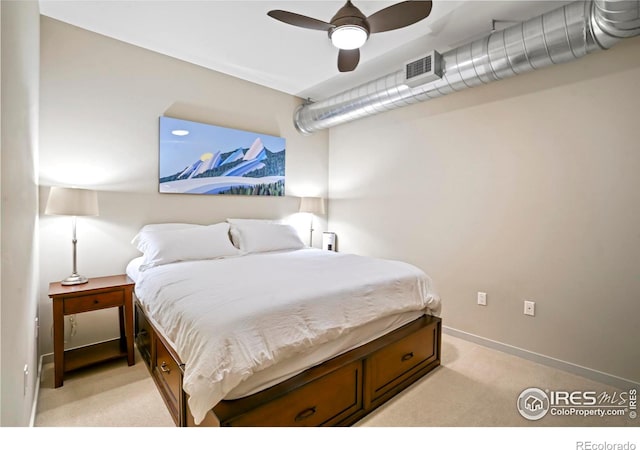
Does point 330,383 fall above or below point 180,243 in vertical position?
below

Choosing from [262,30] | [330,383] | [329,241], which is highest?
[262,30]

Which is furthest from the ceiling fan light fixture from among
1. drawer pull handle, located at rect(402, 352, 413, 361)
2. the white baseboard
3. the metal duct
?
the white baseboard

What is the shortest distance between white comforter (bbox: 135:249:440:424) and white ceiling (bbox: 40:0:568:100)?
1.96m

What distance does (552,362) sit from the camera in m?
2.51

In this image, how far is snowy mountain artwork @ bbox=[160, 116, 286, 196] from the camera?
316 centimetres

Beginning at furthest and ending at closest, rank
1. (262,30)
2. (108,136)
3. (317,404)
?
(108,136) → (262,30) → (317,404)

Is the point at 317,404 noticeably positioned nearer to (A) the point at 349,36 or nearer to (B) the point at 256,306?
(B) the point at 256,306

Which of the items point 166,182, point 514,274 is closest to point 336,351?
point 514,274

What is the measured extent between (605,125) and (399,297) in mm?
1963

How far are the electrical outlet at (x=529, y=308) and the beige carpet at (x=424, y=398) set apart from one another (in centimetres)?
40

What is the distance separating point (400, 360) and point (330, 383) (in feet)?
2.17

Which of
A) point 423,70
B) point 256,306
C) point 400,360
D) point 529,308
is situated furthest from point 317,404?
point 423,70

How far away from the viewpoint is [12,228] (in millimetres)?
1221
